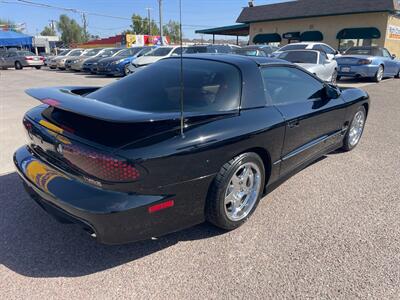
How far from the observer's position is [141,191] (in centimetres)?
217

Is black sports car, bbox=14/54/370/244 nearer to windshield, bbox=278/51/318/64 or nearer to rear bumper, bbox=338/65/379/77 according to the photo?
windshield, bbox=278/51/318/64

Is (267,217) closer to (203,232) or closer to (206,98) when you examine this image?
(203,232)

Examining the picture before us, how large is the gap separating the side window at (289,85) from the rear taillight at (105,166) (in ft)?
5.55

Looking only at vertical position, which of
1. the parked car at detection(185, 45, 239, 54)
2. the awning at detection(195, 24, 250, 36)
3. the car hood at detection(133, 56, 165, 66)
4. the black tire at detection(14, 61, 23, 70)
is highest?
the awning at detection(195, 24, 250, 36)

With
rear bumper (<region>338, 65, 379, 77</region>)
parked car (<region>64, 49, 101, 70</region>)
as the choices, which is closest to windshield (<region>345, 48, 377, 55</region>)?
rear bumper (<region>338, 65, 379, 77</region>)

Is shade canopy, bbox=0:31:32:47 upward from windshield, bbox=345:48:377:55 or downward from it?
upward

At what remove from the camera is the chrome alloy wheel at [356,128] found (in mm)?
4851

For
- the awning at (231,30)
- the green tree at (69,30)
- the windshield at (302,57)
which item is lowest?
the windshield at (302,57)

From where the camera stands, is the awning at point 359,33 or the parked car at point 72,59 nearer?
the parked car at point 72,59

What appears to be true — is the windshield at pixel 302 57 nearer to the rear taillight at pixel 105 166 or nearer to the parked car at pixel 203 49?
the parked car at pixel 203 49

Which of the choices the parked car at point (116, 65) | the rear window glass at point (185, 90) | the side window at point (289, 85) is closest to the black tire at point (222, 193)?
the rear window glass at point (185, 90)

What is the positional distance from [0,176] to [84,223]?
7.84 feet

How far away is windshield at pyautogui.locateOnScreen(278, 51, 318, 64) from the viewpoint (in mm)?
10617

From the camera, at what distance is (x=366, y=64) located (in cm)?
1239
